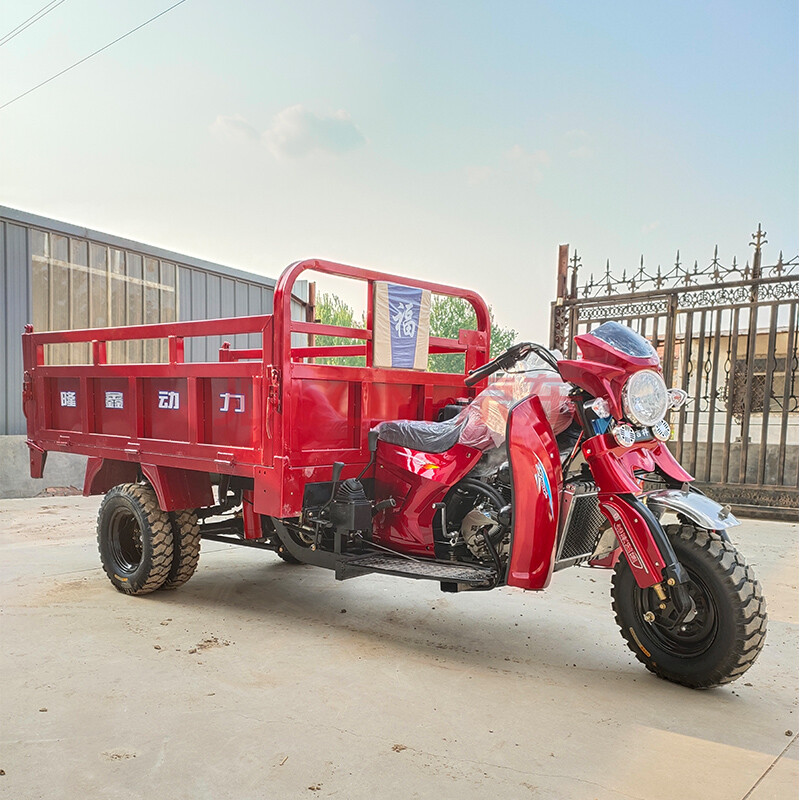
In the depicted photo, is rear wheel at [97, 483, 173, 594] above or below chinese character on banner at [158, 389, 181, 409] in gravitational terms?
below

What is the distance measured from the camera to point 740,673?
3.05 meters

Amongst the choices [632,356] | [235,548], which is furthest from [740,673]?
[235,548]

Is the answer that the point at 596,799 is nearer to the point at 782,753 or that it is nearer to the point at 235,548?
the point at 782,753

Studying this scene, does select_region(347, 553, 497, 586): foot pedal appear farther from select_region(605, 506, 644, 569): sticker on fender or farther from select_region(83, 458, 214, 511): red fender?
select_region(83, 458, 214, 511): red fender

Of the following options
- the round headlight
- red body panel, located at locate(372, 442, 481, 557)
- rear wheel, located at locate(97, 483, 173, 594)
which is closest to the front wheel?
the round headlight

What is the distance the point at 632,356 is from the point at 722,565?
0.97m

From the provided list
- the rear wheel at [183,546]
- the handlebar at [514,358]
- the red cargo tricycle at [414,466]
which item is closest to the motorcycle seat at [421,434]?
the red cargo tricycle at [414,466]

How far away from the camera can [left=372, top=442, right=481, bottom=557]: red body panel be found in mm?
3799

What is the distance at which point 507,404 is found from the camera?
11.8 feet

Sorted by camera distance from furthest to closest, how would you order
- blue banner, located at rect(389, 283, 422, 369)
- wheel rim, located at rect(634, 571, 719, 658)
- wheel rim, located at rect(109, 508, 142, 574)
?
wheel rim, located at rect(109, 508, 142, 574) < blue banner, located at rect(389, 283, 422, 369) < wheel rim, located at rect(634, 571, 719, 658)

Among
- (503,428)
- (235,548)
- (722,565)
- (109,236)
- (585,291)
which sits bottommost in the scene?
(235,548)

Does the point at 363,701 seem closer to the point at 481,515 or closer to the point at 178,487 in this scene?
the point at 481,515

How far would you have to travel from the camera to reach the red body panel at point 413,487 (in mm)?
3799

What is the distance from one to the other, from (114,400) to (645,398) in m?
3.51
